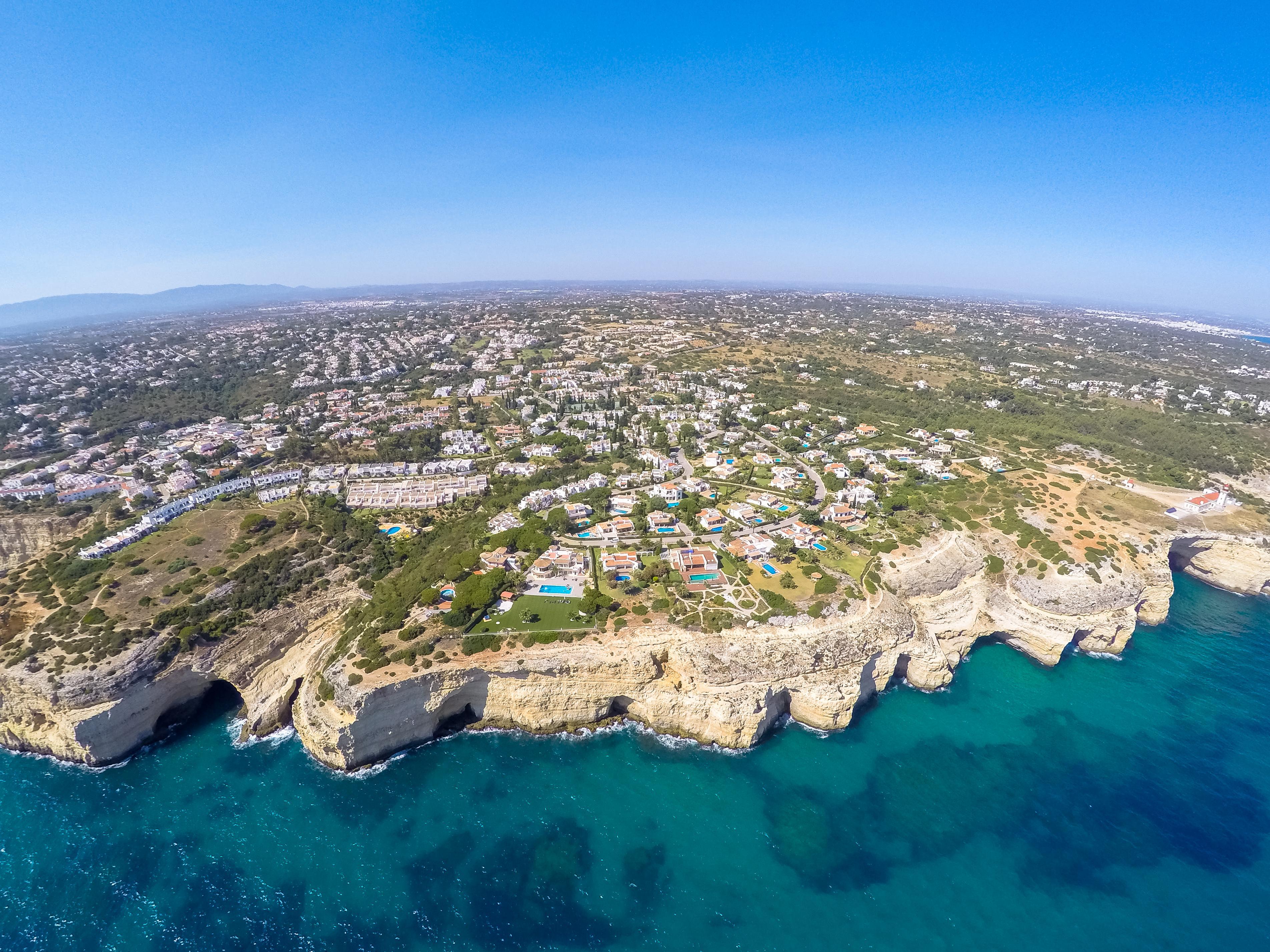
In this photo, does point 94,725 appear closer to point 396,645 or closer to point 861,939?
point 396,645

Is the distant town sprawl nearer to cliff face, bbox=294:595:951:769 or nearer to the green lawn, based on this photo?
the green lawn

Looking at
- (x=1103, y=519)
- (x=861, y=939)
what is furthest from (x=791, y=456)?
(x=861, y=939)

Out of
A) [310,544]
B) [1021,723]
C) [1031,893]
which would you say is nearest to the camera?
[1031,893]

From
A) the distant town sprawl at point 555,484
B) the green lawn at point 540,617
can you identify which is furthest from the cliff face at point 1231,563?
the green lawn at point 540,617

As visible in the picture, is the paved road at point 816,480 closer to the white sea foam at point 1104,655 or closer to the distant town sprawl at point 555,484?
the distant town sprawl at point 555,484

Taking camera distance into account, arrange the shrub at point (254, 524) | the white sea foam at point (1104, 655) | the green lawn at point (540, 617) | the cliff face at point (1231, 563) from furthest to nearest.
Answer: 1. the shrub at point (254, 524)
2. the cliff face at point (1231, 563)
3. the white sea foam at point (1104, 655)
4. the green lawn at point (540, 617)

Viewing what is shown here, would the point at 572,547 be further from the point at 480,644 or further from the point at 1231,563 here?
the point at 1231,563

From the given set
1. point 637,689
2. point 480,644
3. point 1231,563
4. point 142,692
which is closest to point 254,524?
point 142,692
